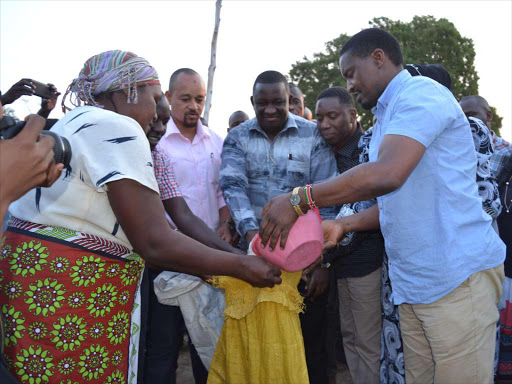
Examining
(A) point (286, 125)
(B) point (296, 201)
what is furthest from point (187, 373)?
(B) point (296, 201)

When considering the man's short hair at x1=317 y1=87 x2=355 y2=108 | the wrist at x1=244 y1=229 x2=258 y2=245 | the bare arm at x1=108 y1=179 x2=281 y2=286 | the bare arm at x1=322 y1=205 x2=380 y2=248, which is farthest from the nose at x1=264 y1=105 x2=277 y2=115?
the bare arm at x1=108 y1=179 x2=281 y2=286

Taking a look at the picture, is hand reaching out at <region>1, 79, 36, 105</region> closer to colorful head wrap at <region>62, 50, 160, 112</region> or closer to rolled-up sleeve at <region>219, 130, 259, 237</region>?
rolled-up sleeve at <region>219, 130, 259, 237</region>

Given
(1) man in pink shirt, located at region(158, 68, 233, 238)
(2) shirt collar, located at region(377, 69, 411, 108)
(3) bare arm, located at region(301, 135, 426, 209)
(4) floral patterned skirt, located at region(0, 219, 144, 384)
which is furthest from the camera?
(1) man in pink shirt, located at region(158, 68, 233, 238)

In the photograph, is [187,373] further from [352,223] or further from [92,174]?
[92,174]

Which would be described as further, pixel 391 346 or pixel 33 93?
pixel 33 93

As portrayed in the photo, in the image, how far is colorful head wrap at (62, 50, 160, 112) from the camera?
80.6 inches

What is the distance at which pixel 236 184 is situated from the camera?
134 inches

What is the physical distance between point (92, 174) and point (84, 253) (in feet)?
1.05

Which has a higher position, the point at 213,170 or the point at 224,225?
the point at 213,170

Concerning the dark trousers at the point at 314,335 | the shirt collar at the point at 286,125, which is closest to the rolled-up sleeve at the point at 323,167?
the shirt collar at the point at 286,125

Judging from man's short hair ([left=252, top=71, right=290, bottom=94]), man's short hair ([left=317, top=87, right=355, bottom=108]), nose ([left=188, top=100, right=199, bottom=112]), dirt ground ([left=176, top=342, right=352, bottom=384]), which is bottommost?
dirt ground ([left=176, top=342, right=352, bottom=384])

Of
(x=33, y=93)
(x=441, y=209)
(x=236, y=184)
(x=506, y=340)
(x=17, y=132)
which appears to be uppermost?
(x=33, y=93)

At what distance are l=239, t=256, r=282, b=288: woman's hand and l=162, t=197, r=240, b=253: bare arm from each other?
0.68 m

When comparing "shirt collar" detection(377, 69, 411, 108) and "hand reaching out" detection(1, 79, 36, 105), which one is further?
"hand reaching out" detection(1, 79, 36, 105)
